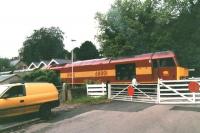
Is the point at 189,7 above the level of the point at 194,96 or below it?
above

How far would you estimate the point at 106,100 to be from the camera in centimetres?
2548

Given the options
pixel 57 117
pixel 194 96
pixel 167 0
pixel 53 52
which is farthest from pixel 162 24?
pixel 53 52

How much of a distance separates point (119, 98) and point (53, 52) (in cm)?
6899

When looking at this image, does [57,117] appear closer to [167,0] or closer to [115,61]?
[115,61]

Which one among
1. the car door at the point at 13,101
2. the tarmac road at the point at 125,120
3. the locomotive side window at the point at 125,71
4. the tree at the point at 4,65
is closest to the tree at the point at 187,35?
the locomotive side window at the point at 125,71

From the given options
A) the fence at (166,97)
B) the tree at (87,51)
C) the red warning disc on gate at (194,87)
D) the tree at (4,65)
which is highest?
the tree at (87,51)

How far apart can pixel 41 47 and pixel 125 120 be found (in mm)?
77214

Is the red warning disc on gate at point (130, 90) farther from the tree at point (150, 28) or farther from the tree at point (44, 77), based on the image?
the tree at point (150, 28)

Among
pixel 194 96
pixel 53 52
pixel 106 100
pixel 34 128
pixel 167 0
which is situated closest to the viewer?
pixel 34 128

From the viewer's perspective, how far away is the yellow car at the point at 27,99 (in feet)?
55.6

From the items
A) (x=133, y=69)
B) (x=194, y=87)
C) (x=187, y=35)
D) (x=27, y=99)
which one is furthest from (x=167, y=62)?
(x=187, y=35)

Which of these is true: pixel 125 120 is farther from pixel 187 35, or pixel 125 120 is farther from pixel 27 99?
pixel 187 35

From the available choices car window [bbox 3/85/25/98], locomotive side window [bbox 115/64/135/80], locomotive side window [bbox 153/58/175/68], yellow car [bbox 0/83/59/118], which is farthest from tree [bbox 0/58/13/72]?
car window [bbox 3/85/25/98]

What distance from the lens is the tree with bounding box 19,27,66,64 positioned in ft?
301
